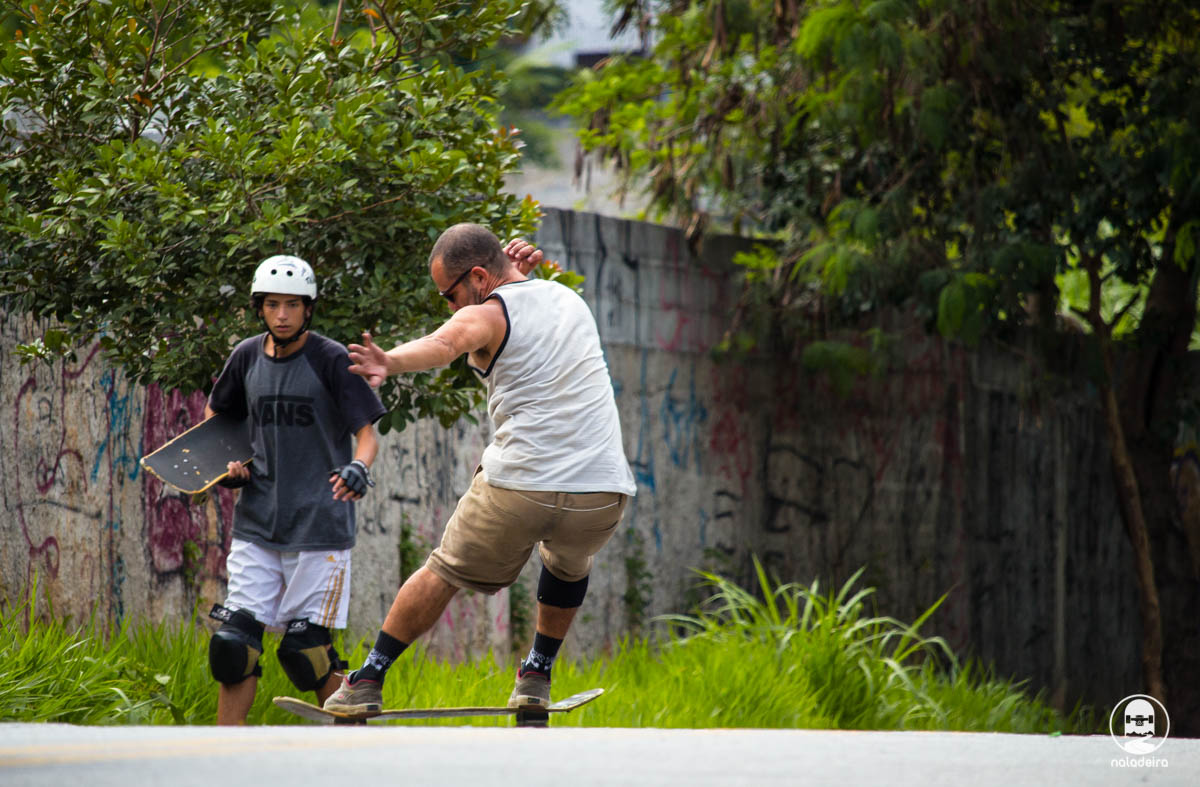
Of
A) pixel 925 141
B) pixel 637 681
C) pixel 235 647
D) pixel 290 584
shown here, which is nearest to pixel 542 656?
pixel 290 584

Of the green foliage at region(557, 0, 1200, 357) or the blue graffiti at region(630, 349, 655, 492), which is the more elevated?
the green foliage at region(557, 0, 1200, 357)

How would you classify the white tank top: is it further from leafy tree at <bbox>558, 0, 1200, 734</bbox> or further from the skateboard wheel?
leafy tree at <bbox>558, 0, 1200, 734</bbox>

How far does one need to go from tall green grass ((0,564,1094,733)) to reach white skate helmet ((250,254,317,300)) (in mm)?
1527

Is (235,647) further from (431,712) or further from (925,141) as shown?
(925,141)

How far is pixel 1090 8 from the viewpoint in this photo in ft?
31.4

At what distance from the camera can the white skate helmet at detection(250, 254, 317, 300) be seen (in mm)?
5367

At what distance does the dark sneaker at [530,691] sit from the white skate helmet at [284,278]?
1497 mm

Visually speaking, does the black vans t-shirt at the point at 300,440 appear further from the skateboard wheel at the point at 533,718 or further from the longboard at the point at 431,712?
the skateboard wheel at the point at 533,718

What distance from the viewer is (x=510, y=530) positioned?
5.16 m

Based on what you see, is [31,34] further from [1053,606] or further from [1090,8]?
[1053,606]

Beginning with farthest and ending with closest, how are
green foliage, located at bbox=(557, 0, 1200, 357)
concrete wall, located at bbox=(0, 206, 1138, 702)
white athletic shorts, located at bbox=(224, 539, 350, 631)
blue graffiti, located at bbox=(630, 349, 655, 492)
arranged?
1. blue graffiti, located at bbox=(630, 349, 655, 492)
2. green foliage, located at bbox=(557, 0, 1200, 357)
3. concrete wall, located at bbox=(0, 206, 1138, 702)
4. white athletic shorts, located at bbox=(224, 539, 350, 631)

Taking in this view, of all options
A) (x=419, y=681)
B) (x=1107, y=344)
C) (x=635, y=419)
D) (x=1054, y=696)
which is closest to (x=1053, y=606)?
(x=1054, y=696)

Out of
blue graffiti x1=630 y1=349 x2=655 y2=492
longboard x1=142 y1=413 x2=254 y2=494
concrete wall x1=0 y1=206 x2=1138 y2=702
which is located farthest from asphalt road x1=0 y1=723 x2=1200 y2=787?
blue graffiti x1=630 y1=349 x2=655 y2=492

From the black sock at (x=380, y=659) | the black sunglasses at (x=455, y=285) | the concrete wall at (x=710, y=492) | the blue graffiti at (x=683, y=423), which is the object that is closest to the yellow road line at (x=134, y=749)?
the black sock at (x=380, y=659)
